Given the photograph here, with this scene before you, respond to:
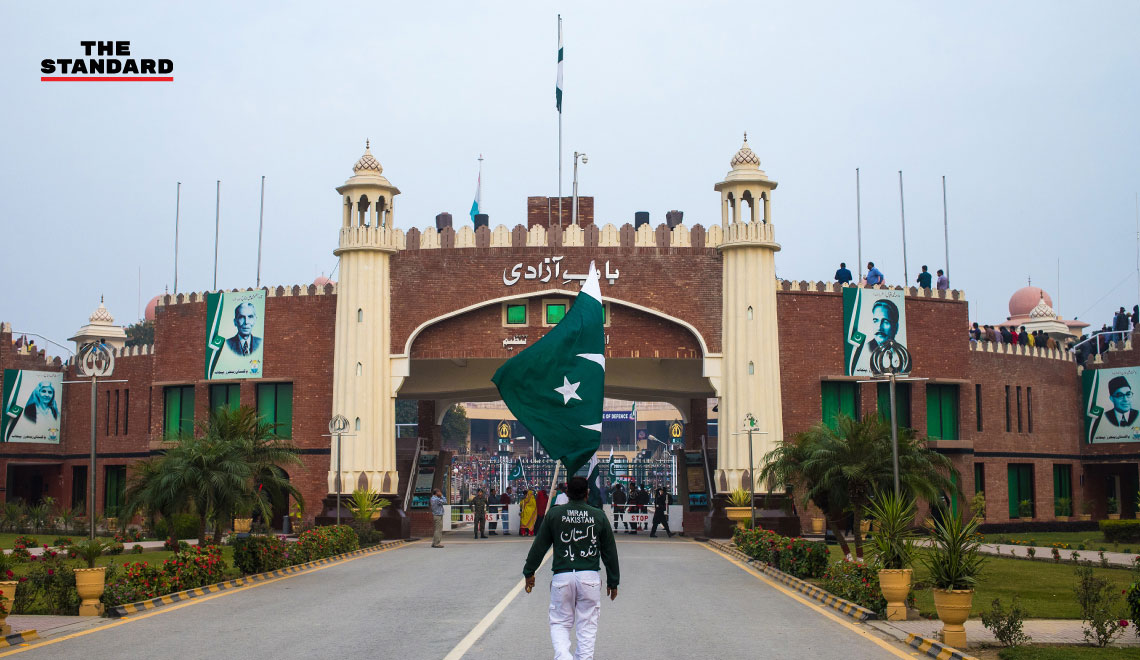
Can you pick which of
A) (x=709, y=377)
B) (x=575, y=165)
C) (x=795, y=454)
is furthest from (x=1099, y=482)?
(x=795, y=454)

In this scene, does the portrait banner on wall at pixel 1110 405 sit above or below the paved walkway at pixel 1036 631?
above

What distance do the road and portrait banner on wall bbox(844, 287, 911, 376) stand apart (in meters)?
18.8

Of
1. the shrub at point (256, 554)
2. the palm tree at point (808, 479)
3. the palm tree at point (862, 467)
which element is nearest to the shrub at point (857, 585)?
the palm tree at point (862, 467)

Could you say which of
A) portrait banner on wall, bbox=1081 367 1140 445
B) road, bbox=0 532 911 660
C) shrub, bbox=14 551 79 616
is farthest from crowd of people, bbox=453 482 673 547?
shrub, bbox=14 551 79 616

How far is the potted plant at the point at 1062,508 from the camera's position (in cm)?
4562

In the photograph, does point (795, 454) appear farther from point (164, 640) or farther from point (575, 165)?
point (575, 165)

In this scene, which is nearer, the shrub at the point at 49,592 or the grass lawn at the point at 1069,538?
the shrub at the point at 49,592

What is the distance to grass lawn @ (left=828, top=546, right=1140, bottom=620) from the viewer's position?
17.3 metres

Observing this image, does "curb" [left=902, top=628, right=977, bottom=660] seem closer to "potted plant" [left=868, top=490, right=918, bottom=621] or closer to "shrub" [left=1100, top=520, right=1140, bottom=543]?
"potted plant" [left=868, top=490, right=918, bottom=621]

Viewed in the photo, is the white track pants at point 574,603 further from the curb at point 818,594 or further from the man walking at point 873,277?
the man walking at point 873,277

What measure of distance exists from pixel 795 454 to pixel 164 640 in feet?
46.9

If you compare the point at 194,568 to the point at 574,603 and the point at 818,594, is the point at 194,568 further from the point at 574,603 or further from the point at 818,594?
the point at 574,603

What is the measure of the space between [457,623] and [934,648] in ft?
18.4

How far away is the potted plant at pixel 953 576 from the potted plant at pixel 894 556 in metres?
1.61
